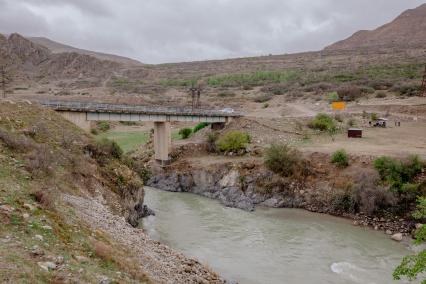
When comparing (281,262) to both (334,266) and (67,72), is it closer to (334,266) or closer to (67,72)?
(334,266)

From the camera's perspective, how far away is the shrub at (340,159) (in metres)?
36.1

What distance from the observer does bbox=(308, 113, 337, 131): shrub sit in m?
48.9

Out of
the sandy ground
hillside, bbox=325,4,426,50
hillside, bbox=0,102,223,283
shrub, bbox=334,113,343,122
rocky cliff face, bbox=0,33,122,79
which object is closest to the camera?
hillside, bbox=0,102,223,283

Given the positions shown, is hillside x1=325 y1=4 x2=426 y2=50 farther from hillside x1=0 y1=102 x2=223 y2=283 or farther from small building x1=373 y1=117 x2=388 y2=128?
hillside x1=0 y1=102 x2=223 y2=283

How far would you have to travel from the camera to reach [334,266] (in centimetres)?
2314

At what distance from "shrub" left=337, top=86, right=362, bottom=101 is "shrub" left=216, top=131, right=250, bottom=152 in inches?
1116

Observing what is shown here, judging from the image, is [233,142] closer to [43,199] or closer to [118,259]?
[43,199]

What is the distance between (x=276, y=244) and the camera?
86.8 feet

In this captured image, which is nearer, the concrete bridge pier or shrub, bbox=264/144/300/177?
shrub, bbox=264/144/300/177

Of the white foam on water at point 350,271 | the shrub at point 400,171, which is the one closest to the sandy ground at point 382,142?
the shrub at point 400,171

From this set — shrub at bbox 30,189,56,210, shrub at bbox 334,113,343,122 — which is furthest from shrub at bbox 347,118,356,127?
shrub at bbox 30,189,56,210

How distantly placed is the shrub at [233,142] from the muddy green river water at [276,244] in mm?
9496

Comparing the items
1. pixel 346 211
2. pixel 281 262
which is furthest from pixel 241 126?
pixel 281 262

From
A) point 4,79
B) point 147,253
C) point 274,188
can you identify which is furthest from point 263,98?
point 147,253
